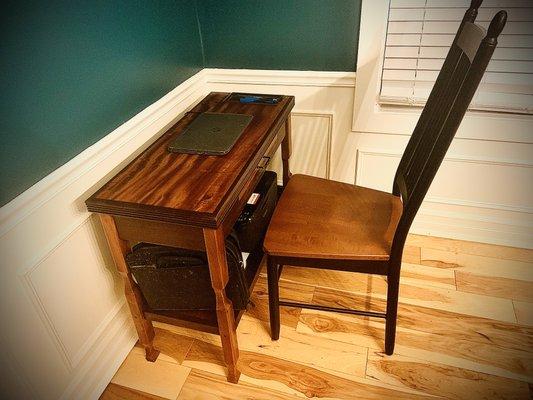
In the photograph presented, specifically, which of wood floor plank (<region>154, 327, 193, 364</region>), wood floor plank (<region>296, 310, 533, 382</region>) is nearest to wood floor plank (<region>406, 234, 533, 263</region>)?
wood floor plank (<region>296, 310, 533, 382</region>)

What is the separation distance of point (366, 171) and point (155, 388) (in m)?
1.45

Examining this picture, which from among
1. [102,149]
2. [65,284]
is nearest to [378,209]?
[102,149]

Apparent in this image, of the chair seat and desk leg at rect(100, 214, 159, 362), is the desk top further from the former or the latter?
the chair seat

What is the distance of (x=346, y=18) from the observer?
5.49ft

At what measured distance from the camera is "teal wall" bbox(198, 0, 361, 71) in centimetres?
169

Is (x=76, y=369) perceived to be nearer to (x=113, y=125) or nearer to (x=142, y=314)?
(x=142, y=314)

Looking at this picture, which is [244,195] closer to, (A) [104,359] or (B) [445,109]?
(B) [445,109]

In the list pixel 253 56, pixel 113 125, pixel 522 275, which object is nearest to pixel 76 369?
pixel 113 125

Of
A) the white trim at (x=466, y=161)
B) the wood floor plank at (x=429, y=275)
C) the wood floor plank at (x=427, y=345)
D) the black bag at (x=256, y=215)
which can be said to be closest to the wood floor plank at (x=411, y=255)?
the wood floor plank at (x=429, y=275)

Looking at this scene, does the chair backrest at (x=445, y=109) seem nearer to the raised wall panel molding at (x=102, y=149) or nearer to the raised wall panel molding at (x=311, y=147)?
the raised wall panel molding at (x=311, y=147)

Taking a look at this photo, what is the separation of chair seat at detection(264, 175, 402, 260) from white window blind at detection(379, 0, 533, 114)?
0.59 metres

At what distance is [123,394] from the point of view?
144 cm

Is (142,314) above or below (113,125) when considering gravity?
below

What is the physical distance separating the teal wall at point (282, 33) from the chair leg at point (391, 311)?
1.04 m
